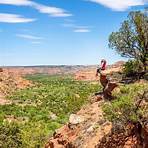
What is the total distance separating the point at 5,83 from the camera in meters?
184

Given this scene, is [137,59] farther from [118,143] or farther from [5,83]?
[5,83]

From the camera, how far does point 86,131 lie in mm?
31781

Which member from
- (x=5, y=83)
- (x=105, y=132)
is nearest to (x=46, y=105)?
(x=5, y=83)

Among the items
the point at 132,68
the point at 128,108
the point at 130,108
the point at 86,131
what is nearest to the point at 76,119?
the point at 86,131

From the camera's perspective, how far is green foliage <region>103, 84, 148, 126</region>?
26859 mm

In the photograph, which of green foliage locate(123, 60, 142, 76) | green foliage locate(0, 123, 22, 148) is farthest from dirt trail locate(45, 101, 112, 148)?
green foliage locate(0, 123, 22, 148)

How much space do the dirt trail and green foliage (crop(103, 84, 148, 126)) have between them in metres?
1.98

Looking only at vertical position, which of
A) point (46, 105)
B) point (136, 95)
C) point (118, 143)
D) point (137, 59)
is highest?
point (137, 59)

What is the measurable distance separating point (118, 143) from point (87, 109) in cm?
888

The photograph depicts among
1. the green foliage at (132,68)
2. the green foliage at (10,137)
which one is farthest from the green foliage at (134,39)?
the green foliage at (10,137)

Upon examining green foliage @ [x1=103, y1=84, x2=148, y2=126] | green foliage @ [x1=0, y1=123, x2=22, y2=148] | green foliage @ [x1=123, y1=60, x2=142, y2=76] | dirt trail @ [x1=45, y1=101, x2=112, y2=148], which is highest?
green foliage @ [x1=123, y1=60, x2=142, y2=76]

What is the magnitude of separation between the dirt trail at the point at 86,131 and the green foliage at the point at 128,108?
78.1 inches

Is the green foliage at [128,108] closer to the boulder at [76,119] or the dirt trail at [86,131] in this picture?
the dirt trail at [86,131]

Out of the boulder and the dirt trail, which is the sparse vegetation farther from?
the boulder
